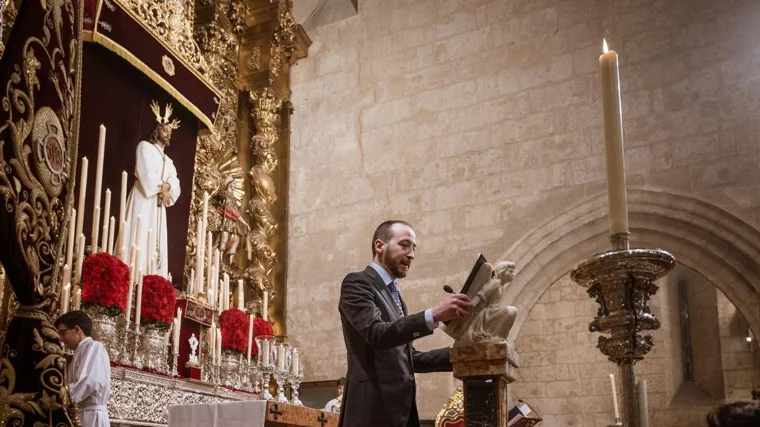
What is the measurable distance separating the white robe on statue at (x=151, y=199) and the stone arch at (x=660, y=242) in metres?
3.21

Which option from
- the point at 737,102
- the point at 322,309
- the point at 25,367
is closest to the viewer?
the point at 25,367

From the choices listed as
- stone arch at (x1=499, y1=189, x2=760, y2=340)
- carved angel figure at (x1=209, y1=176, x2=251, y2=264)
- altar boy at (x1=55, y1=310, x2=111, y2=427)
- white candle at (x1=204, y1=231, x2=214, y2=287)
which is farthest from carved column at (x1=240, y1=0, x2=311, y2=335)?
altar boy at (x1=55, y1=310, x2=111, y2=427)

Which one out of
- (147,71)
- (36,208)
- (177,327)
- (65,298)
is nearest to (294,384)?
(177,327)

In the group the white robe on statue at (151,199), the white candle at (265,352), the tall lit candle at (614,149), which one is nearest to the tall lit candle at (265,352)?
the white candle at (265,352)

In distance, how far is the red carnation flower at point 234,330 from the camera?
6.07 meters

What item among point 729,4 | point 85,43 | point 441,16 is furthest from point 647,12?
point 85,43

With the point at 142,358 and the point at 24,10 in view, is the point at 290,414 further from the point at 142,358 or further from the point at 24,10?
the point at 24,10

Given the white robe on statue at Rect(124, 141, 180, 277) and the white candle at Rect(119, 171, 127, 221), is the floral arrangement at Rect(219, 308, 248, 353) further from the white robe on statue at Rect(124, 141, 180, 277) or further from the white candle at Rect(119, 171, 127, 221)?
the white candle at Rect(119, 171, 127, 221)

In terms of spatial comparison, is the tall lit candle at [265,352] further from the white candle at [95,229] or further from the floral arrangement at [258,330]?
the floral arrangement at [258,330]

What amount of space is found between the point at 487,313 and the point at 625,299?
85 centimetres

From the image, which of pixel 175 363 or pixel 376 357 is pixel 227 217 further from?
pixel 376 357

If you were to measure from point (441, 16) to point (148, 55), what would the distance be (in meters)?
3.54

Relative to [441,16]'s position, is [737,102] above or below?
below

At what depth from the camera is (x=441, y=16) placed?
27.7 feet
